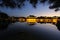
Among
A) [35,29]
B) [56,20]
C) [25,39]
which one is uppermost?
[56,20]

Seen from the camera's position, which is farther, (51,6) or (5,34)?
(5,34)

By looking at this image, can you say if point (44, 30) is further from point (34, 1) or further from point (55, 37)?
point (34, 1)

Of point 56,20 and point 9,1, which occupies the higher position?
point 9,1

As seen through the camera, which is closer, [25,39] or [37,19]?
A: [37,19]

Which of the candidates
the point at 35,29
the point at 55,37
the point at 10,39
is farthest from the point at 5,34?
the point at 55,37

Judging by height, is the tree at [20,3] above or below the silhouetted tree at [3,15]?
above

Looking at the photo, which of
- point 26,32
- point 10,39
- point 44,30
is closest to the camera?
point 10,39

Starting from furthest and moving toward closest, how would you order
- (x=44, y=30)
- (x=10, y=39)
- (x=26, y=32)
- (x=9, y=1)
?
(x=44, y=30)
(x=26, y=32)
(x=10, y=39)
(x=9, y=1)

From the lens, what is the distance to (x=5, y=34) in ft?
9.62

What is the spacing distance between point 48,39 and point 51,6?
2.60 ft

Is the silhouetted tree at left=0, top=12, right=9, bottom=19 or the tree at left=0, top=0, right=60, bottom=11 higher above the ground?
the tree at left=0, top=0, right=60, bottom=11

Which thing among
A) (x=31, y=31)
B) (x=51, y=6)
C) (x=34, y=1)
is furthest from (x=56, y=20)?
(x=31, y=31)

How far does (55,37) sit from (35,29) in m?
0.49

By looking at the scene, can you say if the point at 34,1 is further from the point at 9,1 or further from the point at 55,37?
the point at 55,37
